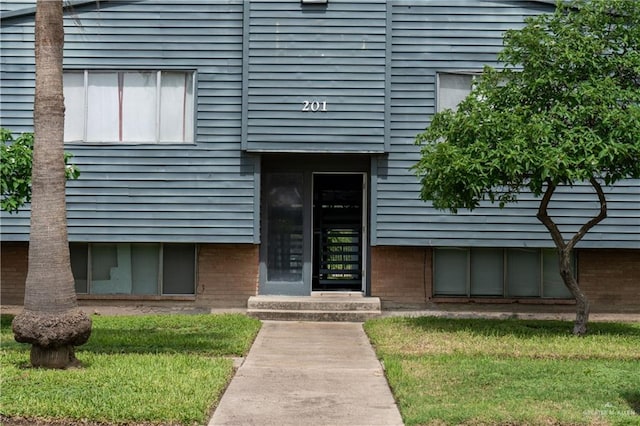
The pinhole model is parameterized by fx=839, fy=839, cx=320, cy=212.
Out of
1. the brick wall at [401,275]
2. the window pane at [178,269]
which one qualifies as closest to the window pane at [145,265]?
the window pane at [178,269]

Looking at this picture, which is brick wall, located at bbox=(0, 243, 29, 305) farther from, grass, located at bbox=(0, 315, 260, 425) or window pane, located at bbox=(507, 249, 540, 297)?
window pane, located at bbox=(507, 249, 540, 297)

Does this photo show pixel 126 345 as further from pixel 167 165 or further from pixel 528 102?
pixel 528 102

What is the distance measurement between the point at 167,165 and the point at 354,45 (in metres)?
4.06

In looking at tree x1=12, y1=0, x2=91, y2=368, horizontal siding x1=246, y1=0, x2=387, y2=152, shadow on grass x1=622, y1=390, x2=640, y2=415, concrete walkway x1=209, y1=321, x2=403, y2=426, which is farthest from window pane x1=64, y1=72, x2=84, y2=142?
shadow on grass x1=622, y1=390, x2=640, y2=415

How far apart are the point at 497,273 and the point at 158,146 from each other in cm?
676

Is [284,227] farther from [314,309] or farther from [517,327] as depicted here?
[517,327]

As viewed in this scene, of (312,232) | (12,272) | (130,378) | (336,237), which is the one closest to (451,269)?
(336,237)

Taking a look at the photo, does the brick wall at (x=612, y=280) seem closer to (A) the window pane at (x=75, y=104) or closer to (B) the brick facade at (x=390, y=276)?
(B) the brick facade at (x=390, y=276)

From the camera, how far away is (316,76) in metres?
15.3

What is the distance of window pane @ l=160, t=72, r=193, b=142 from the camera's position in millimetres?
15508

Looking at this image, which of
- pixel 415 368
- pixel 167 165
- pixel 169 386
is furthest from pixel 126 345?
pixel 167 165

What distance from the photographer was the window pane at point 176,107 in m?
15.5

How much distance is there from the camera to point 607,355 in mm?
10742

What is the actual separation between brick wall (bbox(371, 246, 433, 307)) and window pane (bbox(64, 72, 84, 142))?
593 cm
